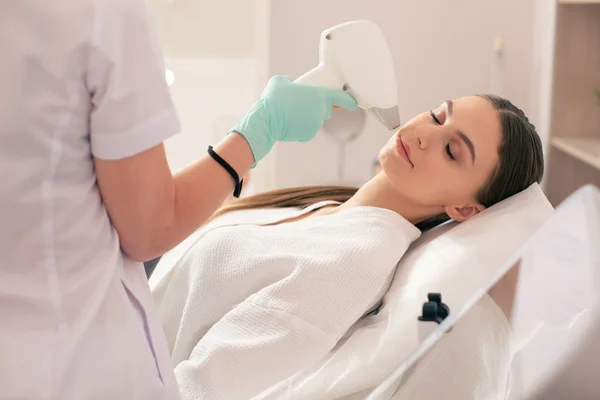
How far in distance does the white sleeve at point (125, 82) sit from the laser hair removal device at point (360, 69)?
0.67 metres

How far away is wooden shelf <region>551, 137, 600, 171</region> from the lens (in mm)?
2182

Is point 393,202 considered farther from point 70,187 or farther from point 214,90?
point 214,90

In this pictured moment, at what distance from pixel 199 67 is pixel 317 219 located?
1.83 metres

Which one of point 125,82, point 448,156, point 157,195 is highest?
point 125,82

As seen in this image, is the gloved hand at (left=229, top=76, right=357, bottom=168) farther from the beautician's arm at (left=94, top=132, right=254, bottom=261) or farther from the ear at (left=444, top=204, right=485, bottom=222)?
the ear at (left=444, top=204, right=485, bottom=222)

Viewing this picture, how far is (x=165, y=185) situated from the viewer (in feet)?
2.59

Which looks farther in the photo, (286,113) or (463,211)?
(463,211)

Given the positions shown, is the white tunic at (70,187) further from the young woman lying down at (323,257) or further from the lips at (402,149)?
the lips at (402,149)

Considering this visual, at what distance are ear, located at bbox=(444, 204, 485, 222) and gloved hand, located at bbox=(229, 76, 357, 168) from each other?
34 centimetres

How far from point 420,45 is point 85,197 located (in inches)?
86.7

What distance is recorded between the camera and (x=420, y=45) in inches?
110

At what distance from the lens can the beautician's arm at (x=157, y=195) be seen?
2.50 feet

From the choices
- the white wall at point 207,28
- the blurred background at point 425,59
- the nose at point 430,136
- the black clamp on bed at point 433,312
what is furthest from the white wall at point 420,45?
the black clamp on bed at point 433,312

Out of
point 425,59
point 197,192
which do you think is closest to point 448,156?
point 197,192
